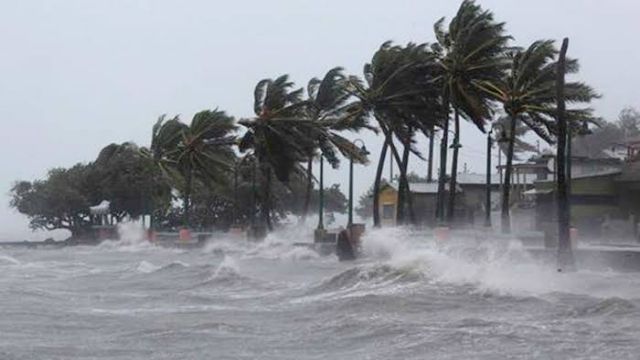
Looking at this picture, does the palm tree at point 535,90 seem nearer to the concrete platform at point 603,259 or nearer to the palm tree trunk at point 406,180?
the palm tree trunk at point 406,180

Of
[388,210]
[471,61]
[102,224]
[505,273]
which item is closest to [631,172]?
[471,61]

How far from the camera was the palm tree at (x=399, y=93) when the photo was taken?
42431 millimetres

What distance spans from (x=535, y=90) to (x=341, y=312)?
26631mm

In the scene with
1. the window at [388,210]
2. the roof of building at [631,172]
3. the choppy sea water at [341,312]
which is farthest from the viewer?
the window at [388,210]

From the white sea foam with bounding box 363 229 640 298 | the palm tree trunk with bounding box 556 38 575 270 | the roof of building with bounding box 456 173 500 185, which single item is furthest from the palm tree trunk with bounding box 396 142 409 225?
the palm tree trunk with bounding box 556 38 575 270

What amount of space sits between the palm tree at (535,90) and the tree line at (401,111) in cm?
5

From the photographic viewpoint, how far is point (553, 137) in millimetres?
41938

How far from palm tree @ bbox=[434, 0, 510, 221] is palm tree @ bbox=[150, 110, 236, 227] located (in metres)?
18.8

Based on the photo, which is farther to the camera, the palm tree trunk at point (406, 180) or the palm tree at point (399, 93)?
Answer: the palm tree trunk at point (406, 180)

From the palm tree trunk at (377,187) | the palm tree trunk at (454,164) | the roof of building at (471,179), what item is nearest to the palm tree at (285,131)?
the palm tree trunk at (377,187)

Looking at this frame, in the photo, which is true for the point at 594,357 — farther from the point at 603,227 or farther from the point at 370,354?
the point at 603,227

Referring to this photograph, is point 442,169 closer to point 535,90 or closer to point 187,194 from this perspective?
point 535,90

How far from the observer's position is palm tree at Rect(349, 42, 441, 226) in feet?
139

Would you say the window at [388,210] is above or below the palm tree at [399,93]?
below
